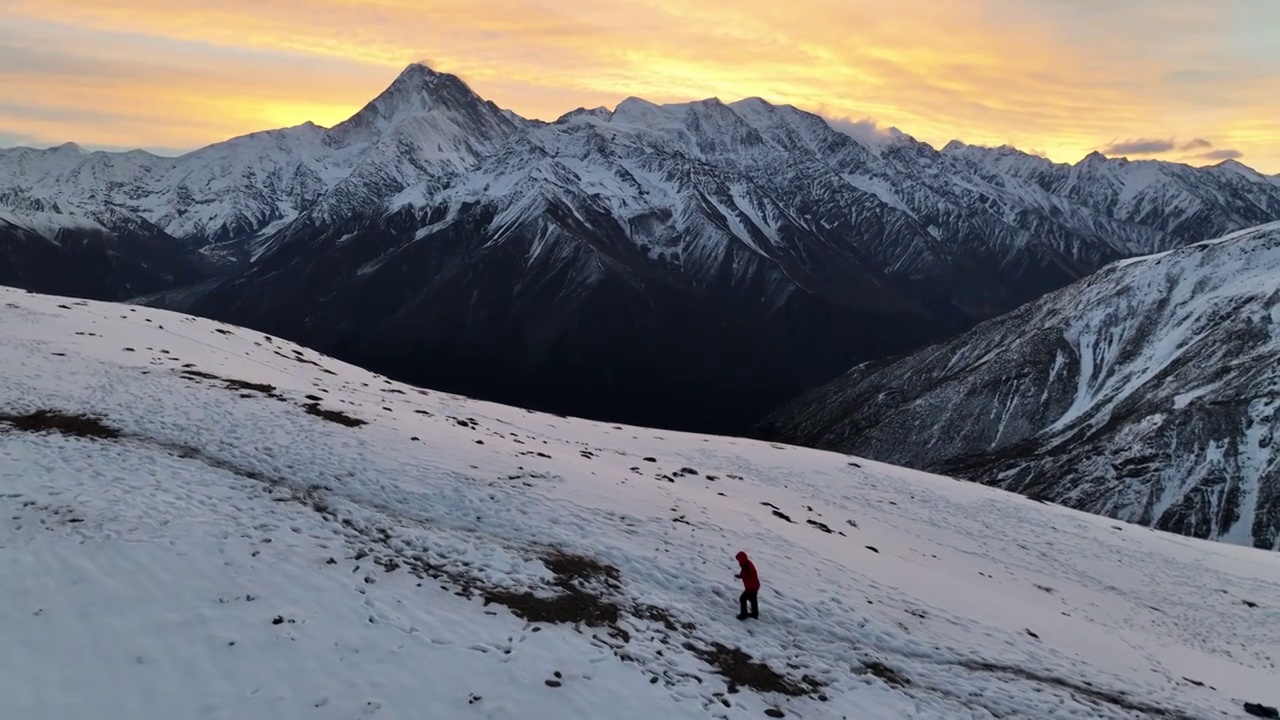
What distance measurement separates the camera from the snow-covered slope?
9569 cm

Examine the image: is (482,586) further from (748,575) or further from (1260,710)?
(1260,710)


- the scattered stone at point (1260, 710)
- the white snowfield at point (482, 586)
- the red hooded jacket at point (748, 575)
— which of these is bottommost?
the scattered stone at point (1260, 710)

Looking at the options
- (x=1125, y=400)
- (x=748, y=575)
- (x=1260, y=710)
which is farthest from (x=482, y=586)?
(x=1125, y=400)

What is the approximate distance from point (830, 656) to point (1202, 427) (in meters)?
113

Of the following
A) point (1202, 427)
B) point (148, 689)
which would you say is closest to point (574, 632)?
Result: point (148, 689)

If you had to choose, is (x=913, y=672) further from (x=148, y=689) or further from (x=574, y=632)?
(x=148, y=689)

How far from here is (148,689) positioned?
12.6m

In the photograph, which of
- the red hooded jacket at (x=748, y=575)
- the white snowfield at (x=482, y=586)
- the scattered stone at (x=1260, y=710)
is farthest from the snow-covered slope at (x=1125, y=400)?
the red hooded jacket at (x=748, y=575)

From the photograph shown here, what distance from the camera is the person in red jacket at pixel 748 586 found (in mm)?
20125

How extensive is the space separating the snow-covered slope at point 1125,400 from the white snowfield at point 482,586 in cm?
6859

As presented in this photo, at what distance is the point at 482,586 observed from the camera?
18531 mm

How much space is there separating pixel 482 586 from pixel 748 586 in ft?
25.1

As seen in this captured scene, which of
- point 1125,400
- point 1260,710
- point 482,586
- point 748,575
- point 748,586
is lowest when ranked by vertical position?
point 1260,710

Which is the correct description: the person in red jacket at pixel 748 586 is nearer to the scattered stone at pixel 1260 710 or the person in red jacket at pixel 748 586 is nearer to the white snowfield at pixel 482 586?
the white snowfield at pixel 482 586
